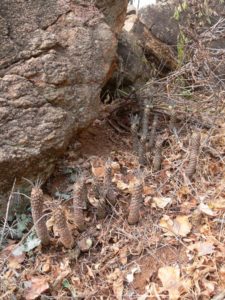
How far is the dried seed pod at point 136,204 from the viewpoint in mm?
2350

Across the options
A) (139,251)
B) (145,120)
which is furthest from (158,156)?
(139,251)

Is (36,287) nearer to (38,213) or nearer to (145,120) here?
(38,213)

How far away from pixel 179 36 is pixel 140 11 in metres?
0.68

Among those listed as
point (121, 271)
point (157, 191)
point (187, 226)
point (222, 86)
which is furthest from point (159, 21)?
point (121, 271)

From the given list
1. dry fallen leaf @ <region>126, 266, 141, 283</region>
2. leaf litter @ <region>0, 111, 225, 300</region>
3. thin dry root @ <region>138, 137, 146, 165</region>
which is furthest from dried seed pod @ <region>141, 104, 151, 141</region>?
dry fallen leaf @ <region>126, 266, 141, 283</region>

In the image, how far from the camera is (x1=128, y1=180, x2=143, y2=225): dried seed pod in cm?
235

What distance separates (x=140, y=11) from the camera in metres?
4.66

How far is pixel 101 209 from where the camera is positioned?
97.3 inches

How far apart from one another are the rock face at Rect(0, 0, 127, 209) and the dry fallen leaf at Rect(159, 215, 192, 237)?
2.80 feet

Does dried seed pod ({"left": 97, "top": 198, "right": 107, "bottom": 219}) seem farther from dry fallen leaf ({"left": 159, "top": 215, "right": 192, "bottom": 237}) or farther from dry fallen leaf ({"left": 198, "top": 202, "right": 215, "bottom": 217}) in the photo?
dry fallen leaf ({"left": 198, "top": 202, "right": 215, "bottom": 217})

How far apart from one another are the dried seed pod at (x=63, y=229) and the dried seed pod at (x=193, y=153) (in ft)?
3.20

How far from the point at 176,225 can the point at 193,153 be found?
522mm

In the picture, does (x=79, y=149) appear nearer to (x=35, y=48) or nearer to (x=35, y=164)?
(x=35, y=164)

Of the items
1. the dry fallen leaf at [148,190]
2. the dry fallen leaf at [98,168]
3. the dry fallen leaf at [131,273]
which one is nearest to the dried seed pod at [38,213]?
the dry fallen leaf at [131,273]
